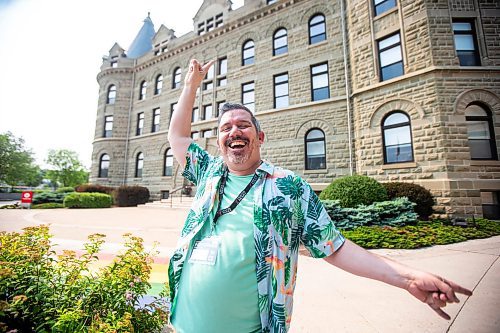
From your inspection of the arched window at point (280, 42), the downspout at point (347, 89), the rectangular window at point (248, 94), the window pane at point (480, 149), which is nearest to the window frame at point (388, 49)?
the downspout at point (347, 89)

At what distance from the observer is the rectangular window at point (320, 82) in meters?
12.4

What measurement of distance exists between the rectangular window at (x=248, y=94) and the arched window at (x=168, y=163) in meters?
7.52

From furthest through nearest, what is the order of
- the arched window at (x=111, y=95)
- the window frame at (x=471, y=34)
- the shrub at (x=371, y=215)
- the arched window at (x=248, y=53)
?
the arched window at (x=111, y=95) < the arched window at (x=248, y=53) < the window frame at (x=471, y=34) < the shrub at (x=371, y=215)

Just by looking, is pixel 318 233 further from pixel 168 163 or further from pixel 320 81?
pixel 168 163

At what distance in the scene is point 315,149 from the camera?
476 inches

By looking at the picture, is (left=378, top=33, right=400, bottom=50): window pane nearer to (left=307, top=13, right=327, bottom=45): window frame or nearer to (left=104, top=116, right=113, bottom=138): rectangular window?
(left=307, top=13, right=327, bottom=45): window frame

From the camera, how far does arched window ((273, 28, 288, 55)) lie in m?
14.0

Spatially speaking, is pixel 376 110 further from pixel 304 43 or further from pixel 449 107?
pixel 304 43

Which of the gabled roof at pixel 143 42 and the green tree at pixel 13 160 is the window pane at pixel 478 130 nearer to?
the gabled roof at pixel 143 42

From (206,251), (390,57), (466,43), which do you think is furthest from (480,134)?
(206,251)

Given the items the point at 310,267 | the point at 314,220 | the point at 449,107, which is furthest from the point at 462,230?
the point at 314,220

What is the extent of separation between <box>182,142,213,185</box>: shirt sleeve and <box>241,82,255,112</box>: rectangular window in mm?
13502

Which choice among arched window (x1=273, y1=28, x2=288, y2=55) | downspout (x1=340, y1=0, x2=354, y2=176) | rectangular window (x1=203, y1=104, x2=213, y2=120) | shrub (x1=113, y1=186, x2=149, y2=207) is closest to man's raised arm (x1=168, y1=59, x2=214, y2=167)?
downspout (x1=340, y1=0, x2=354, y2=176)

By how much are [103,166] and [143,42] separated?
1442 centimetres
